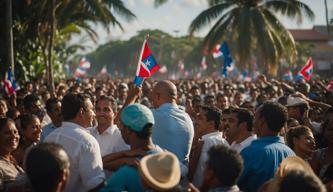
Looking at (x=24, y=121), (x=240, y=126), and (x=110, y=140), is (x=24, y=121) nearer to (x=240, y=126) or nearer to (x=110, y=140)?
(x=110, y=140)

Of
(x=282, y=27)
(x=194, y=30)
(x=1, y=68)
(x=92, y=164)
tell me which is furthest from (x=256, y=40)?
(x=92, y=164)

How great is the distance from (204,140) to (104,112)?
1.32 m

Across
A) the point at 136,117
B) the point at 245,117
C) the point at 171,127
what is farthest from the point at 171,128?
the point at 136,117

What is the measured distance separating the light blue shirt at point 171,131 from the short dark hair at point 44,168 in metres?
2.01

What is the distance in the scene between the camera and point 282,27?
25828mm

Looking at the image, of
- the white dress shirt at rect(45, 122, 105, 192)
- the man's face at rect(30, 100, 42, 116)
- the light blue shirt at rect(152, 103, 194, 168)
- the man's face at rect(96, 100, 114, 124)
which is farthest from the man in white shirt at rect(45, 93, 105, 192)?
the man's face at rect(30, 100, 42, 116)

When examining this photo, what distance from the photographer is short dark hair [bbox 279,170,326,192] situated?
118 inches

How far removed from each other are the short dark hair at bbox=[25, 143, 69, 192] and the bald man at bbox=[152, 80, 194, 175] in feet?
6.59

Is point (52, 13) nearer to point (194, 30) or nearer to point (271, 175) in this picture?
point (194, 30)

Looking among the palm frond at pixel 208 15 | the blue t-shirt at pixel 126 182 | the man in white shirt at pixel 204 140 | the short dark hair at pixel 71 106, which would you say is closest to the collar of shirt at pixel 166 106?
the man in white shirt at pixel 204 140

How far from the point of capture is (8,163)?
443cm

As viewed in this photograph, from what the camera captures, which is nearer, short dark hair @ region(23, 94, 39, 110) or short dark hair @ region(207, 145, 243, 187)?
short dark hair @ region(207, 145, 243, 187)

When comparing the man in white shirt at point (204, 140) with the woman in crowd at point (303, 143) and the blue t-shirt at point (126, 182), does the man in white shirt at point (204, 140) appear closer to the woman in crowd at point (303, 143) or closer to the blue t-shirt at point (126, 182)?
the woman in crowd at point (303, 143)

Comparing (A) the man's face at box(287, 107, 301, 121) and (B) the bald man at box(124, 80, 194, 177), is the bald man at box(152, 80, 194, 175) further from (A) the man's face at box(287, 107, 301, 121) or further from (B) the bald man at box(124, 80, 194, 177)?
(A) the man's face at box(287, 107, 301, 121)
